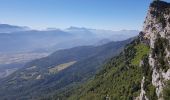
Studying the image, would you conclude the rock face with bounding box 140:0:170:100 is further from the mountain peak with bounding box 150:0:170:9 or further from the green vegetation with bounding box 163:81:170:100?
the mountain peak with bounding box 150:0:170:9

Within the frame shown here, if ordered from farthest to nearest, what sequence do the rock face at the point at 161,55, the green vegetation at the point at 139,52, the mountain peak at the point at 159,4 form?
the green vegetation at the point at 139,52
the mountain peak at the point at 159,4
the rock face at the point at 161,55

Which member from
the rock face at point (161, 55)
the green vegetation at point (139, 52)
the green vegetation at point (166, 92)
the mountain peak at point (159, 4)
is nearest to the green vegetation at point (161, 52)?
the rock face at point (161, 55)

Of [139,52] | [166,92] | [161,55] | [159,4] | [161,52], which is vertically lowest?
[139,52]

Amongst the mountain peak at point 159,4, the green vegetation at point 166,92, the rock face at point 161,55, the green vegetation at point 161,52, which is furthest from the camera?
the mountain peak at point 159,4

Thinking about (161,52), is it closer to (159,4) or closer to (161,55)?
(161,55)

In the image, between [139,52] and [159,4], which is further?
[139,52]

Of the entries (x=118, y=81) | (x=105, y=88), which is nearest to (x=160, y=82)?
(x=118, y=81)

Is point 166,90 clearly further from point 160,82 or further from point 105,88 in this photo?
point 105,88

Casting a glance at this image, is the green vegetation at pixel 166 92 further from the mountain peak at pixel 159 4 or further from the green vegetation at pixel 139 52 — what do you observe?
the green vegetation at pixel 139 52

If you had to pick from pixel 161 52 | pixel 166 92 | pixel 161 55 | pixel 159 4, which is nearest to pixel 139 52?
pixel 159 4

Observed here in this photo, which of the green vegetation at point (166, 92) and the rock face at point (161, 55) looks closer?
the green vegetation at point (166, 92)

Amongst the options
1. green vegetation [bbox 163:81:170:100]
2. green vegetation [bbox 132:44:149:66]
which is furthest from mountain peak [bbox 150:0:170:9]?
green vegetation [bbox 163:81:170:100]

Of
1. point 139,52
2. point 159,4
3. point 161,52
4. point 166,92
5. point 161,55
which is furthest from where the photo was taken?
point 139,52
